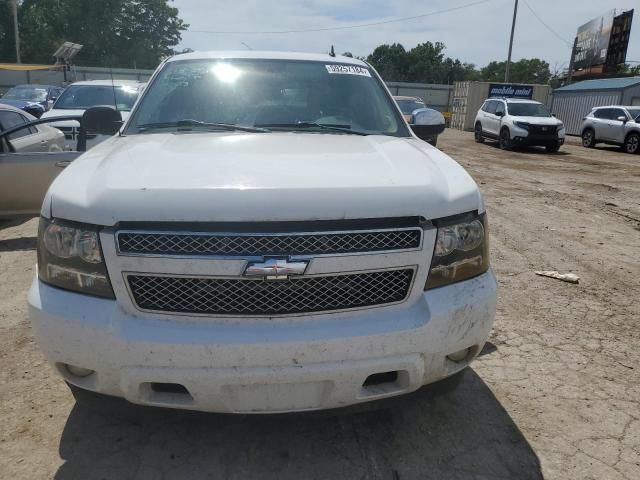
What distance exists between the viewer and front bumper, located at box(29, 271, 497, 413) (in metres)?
1.94

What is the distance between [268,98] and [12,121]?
4.75m

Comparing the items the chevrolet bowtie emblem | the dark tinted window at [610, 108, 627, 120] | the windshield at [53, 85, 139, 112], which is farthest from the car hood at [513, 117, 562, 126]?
the chevrolet bowtie emblem

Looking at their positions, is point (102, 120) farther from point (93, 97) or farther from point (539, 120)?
point (539, 120)

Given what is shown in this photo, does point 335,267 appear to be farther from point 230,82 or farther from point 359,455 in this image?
point 230,82

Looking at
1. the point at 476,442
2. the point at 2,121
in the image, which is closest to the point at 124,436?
the point at 476,442

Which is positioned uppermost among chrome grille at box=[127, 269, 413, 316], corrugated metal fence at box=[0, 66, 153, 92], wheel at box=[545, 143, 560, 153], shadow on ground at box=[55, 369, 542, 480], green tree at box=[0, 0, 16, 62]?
green tree at box=[0, 0, 16, 62]

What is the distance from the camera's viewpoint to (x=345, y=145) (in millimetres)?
2781

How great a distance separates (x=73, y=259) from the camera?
2047 mm

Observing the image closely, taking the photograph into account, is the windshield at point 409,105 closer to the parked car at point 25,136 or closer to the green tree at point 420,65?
the parked car at point 25,136

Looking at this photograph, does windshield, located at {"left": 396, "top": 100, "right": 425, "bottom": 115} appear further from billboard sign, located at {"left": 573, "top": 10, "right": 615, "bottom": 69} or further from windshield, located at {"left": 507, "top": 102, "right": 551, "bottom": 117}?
billboard sign, located at {"left": 573, "top": 10, "right": 615, "bottom": 69}

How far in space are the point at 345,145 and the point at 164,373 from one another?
1.46 metres

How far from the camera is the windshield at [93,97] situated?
9.68 metres

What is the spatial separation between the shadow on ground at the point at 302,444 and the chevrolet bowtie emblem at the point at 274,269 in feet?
2.03

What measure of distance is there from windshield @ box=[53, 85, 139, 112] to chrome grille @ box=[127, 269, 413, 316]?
27.5 feet
